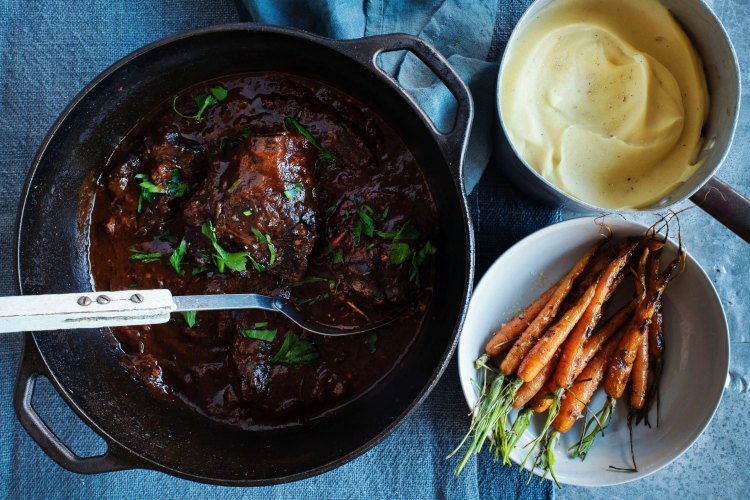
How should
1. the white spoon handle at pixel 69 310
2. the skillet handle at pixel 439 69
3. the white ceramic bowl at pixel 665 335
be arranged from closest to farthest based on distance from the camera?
1. the white spoon handle at pixel 69 310
2. the skillet handle at pixel 439 69
3. the white ceramic bowl at pixel 665 335

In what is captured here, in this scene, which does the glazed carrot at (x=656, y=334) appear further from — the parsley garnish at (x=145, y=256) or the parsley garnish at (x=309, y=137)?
the parsley garnish at (x=145, y=256)

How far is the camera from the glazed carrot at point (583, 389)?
2.75 m

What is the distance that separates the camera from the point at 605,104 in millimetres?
2584

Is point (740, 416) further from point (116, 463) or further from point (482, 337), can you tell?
point (116, 463)

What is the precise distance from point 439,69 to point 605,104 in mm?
813

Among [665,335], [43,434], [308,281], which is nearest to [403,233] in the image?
[308,281]

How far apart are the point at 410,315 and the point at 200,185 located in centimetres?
101

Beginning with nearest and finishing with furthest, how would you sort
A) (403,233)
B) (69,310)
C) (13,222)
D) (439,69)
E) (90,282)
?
(69,310), (439,69), (403,233), (90,282), (13,222)

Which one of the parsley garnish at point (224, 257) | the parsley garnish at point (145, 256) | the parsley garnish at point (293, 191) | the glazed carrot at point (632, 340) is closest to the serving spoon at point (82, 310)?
the parsley garnish at point (224, 257)

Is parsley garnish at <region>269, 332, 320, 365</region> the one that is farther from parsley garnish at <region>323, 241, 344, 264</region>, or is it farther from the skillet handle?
the skillet handle

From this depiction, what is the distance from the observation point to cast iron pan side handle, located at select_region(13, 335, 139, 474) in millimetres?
2273

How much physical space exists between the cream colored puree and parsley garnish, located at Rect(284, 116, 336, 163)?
72 cm

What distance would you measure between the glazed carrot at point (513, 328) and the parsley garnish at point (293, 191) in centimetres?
108

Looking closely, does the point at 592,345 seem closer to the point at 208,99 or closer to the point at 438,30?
the point at 438,30
